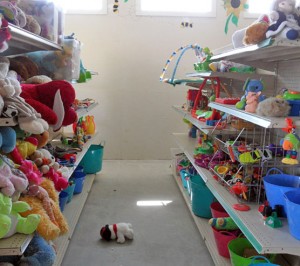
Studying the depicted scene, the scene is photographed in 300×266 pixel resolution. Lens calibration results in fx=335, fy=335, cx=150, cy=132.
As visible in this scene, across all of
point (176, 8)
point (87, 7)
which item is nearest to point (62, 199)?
point (87, 7)

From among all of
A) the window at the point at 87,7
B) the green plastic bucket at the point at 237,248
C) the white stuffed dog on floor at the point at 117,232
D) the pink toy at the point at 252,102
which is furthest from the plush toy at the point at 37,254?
the window at the point at 87,7

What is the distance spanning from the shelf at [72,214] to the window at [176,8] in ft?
8.70

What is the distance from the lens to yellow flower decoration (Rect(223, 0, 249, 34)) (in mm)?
5039

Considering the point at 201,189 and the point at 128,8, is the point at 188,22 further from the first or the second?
the point at 201,189

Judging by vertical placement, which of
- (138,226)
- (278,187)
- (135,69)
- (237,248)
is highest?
(135,69)

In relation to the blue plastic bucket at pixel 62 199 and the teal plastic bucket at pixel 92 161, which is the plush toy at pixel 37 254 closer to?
the blue plastic bucket at pixel 62 199

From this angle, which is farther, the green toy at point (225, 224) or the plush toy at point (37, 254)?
the green toy at point (225, 224)

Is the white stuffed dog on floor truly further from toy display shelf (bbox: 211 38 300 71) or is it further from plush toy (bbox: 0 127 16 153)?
toy display shelf (bbox: 211 38 300 71)

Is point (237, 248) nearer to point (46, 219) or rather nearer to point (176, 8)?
point (46, 219)

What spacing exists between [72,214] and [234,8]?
3.86 metres

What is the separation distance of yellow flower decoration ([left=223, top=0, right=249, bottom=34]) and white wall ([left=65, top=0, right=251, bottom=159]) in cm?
A: 7

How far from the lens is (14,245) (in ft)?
4.36

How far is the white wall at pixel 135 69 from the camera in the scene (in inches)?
199

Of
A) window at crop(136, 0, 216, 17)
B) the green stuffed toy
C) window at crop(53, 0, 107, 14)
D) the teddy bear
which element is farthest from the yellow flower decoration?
the green stuffed toy
